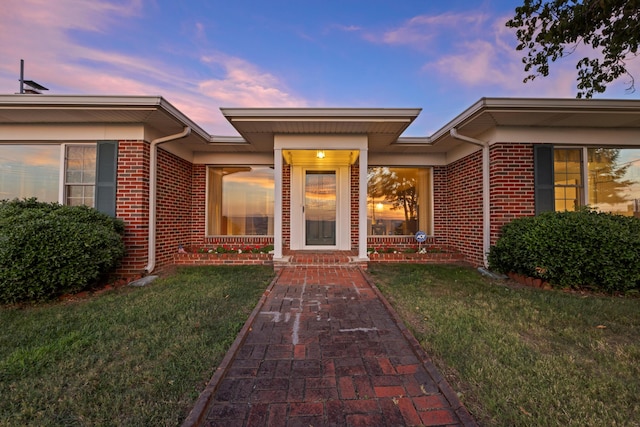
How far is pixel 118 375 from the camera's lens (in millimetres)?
1918

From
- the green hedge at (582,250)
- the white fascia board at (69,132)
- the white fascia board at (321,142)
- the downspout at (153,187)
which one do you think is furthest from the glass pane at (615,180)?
the white fascia board at (69,132)

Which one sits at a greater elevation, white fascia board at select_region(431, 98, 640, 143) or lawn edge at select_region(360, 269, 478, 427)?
white fascia board at select_region(431, 98, 640, 143)

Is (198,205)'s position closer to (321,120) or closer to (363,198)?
(321,120)

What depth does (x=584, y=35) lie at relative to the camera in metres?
3.82

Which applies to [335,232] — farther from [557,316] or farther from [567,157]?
[567,157]

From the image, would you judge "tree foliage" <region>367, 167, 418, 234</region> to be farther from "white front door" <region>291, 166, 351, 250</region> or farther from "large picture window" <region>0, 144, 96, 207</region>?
"large picture window" <region>0, 144, 96, 207</region>

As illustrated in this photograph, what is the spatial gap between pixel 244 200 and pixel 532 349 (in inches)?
267

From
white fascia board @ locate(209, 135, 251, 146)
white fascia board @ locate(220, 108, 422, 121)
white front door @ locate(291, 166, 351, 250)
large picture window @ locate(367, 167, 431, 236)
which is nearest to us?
white fascia board @ locate(220, 108, 422, 121)

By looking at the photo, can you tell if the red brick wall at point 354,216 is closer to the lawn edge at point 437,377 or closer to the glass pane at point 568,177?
the lawn edge at point 437,377

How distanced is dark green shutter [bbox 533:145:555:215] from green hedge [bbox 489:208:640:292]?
73 centimetres

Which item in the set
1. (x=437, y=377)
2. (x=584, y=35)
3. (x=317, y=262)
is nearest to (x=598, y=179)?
(x=584, y=35)

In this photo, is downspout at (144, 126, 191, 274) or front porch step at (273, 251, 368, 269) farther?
front porch step at (273, 251, 368, 269)

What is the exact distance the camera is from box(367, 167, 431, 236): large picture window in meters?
7.49

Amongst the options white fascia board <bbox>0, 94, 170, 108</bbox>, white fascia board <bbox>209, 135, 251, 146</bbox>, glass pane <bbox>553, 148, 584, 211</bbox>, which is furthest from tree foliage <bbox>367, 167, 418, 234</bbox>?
white fascia board <bbox>0, 94, 170, 108</bbox>
